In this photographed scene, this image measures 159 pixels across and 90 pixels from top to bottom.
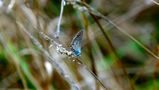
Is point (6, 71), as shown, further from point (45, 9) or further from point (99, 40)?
point (99, 40)

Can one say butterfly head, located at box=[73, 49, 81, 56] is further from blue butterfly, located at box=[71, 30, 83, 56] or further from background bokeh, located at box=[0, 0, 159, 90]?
background bokeh, located at box=[0, 0, 159, 90]

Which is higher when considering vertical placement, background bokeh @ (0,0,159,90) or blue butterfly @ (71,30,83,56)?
background bokeh @ (0,0,159,90)

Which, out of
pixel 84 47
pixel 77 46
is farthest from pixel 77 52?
pixel 84 47

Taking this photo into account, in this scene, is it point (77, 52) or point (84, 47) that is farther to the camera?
point (84, 47)

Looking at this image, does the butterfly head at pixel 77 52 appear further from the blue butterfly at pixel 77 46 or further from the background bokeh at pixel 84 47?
the background bokeh at pixel 84 47

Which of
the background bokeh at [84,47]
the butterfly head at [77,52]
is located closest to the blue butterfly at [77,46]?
the butterfly head at [77,52]

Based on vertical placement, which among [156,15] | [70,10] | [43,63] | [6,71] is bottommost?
[43,63]

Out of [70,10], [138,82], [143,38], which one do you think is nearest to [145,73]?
[138,82]

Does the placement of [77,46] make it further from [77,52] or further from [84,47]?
[84,47]

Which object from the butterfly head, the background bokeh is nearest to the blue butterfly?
the butterfly head

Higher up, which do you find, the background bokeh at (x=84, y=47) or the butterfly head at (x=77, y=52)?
the background bokeh at (x=84, y=47)

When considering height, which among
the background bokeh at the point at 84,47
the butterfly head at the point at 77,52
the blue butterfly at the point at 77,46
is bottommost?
the butterfly head at the point at 77,52
